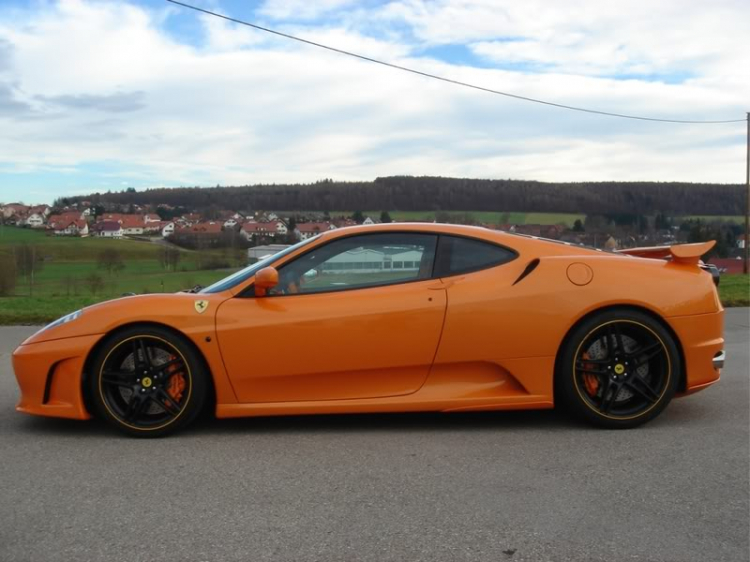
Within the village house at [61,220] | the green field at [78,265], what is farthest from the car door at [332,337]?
the village house at [61,220]

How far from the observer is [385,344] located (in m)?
4.47

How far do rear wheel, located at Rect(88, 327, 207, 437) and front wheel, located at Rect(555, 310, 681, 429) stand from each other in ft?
7.40

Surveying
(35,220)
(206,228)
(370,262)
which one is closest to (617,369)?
(370,262)

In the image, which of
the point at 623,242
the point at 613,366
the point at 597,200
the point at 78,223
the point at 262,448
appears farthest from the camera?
the point at 78,223

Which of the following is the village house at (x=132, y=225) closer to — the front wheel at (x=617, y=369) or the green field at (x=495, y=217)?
the green field at (x=495, y=217)

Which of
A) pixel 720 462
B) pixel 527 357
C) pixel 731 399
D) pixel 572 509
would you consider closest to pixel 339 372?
pixel 527 357

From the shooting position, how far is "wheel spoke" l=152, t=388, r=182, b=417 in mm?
4488

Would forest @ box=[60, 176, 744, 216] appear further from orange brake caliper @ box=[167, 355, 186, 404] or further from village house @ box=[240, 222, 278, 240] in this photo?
orange brake caliper @ box=[167, 355, 186, 404]

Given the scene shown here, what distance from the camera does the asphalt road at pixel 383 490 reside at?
296 centimetres

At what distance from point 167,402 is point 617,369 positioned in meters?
2.75

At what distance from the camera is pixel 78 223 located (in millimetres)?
19625

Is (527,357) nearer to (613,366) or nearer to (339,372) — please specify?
(613,366)

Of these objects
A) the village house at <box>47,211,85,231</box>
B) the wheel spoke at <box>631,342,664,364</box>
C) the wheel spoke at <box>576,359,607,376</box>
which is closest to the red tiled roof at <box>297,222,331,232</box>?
the wheel spoke at <box>576,359,607,376</box>

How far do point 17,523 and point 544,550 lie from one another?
222cm
